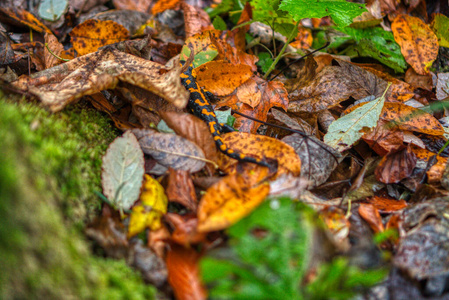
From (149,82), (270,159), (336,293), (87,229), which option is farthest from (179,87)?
(336,293)

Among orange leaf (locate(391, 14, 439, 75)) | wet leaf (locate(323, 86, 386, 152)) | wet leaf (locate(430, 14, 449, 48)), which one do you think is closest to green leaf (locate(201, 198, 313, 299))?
wet leaf (locate(323, 86, 386, 152))

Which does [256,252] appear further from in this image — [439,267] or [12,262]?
[439,267]

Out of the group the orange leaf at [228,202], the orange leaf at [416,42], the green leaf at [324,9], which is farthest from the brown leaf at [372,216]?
the orange leaf at [416,42]

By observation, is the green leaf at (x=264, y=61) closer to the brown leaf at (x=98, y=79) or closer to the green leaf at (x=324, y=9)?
the green leaf at (x=324, y=9)

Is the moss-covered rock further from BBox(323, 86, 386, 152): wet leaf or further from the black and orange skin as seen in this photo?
BBox(323, 86, 386, 152): wet leaf

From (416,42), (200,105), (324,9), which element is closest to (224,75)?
(200,105)

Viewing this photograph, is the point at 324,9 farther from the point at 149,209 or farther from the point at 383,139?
the point at 149,209
